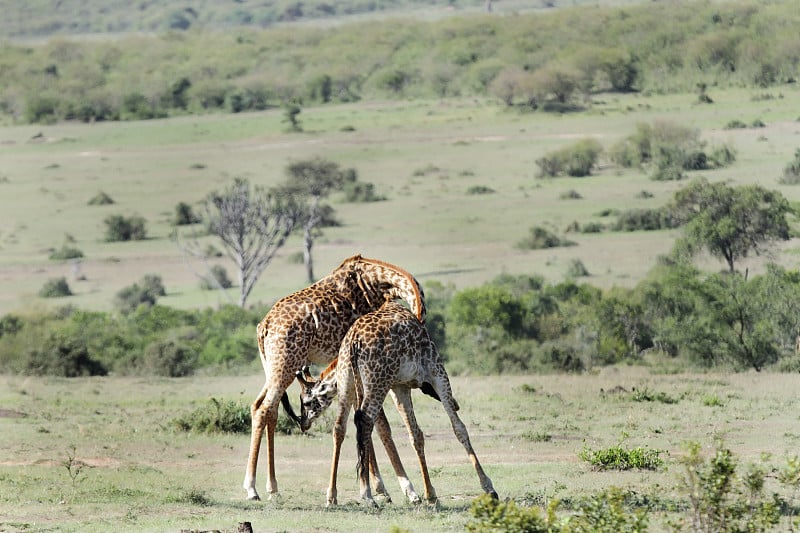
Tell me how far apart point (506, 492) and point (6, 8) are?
4453 inches

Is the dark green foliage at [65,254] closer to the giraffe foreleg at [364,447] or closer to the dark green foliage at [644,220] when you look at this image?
the dark green foliage at [644,220]

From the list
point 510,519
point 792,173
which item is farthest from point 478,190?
point 510,519

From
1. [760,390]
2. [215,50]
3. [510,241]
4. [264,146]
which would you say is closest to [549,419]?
[760,390]

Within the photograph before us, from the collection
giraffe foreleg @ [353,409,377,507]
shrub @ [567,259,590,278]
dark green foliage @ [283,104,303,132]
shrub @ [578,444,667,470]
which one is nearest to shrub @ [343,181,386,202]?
shrub @ [567,259,590,278]

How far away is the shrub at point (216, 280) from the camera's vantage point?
38.1 metres

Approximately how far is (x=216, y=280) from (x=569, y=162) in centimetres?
1778

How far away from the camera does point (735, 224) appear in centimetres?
3412

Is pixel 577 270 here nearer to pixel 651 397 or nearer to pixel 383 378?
pixel 651 397

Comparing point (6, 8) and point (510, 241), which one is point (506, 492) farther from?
point (6, 8)

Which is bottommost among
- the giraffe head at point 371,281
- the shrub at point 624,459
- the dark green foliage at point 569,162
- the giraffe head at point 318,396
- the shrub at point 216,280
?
the shrub at point 216,280

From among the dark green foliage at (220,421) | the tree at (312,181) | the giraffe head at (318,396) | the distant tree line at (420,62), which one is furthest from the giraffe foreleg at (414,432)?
the distant tree line at (420,62)

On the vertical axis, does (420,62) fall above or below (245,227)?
above

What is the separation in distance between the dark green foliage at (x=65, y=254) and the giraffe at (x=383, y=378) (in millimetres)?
31549

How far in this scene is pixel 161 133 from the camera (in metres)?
67.6
